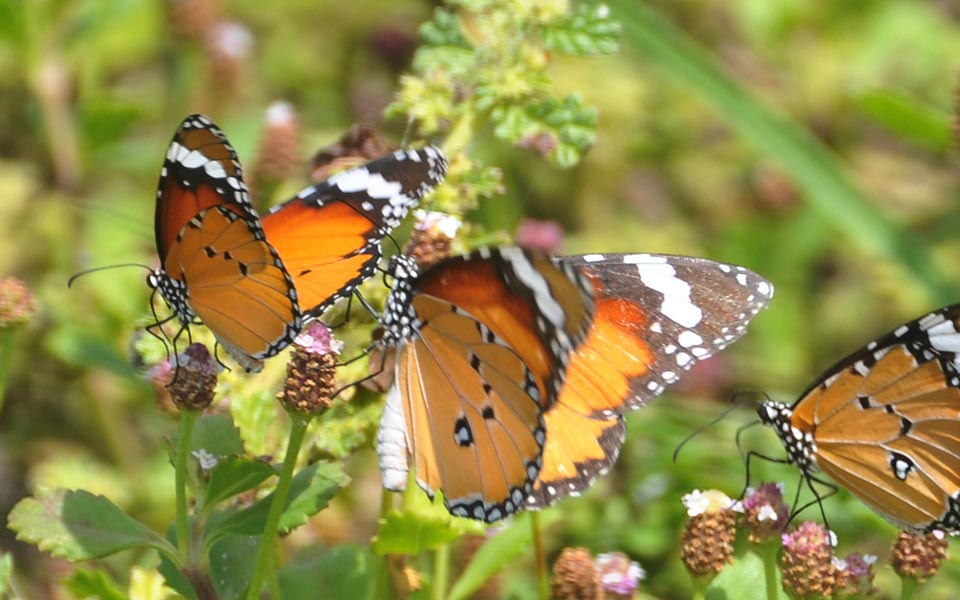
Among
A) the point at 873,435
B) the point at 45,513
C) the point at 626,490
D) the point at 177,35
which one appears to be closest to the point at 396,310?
the point at 45,513

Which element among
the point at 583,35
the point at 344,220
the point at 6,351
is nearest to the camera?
the point at 6,351

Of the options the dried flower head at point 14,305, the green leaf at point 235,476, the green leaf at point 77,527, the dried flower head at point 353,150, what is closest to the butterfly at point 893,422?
the dried flower head at point 353,150

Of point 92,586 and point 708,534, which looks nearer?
point 92,586

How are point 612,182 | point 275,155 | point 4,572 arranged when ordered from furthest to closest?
point 612,182, point 275,155, point 4,572

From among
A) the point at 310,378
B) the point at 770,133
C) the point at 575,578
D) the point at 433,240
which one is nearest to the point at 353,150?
the point at 433,240

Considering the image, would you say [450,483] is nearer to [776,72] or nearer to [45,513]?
[45,513]

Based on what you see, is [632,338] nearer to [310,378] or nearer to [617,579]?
[617,579]
